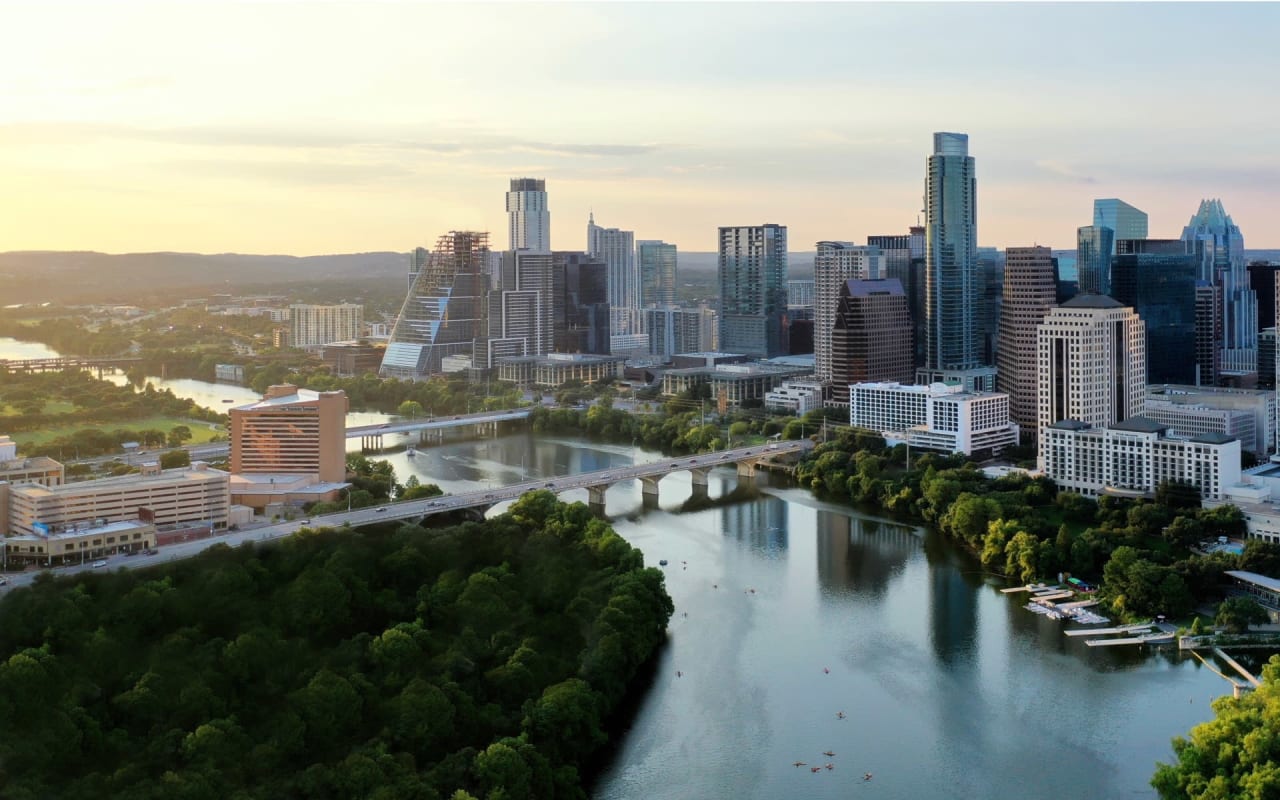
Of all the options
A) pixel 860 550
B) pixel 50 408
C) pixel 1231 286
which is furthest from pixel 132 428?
pixel 1231 286

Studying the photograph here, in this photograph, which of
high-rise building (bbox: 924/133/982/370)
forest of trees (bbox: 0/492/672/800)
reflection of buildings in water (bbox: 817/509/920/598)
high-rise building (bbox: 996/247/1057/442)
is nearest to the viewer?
forest of trees (bbox: 0/492/672/800)

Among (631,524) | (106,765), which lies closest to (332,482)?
(631,524)

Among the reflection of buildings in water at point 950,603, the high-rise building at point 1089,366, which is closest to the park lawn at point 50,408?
the reflection of buildings in water at point 950,603

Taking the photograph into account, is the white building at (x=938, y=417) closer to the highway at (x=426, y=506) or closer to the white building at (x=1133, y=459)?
the highway at (x=426, y=506)

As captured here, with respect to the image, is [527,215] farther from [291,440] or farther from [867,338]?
[291,440]

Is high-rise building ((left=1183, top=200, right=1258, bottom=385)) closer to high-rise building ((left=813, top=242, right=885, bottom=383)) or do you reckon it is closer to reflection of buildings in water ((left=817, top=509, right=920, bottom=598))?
high-rise building ((left=813, top=242, right=885, bottom=383))

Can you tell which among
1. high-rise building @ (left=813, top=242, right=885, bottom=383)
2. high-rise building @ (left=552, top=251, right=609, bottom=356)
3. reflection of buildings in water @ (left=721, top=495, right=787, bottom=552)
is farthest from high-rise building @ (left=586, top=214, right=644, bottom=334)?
reflection of buildings in water @ (left=721, top=495, right=787, bottom=552)

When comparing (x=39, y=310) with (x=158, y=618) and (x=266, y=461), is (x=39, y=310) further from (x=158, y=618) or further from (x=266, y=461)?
(x=158, y=618)
